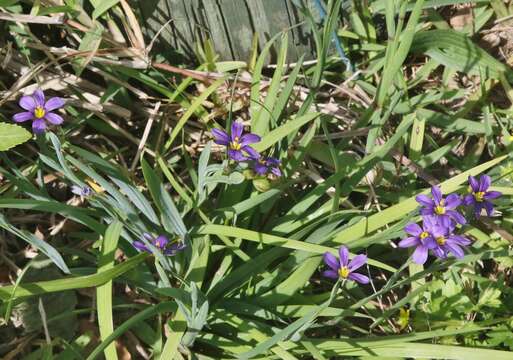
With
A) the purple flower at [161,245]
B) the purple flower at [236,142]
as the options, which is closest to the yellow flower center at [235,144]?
the purple flower at [236,142]

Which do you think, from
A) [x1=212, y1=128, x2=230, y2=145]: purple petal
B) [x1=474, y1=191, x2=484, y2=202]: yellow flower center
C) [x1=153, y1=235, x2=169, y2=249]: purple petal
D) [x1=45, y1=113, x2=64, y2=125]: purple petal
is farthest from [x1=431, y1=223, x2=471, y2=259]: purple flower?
[x1=45, y1=113, x2=64, y2=125]: purple petal

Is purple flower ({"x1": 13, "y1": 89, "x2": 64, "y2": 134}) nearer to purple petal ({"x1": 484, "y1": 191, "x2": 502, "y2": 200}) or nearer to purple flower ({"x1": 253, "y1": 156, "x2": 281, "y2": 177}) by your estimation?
purple flower ({"x1": 253, "y1": 156, "x2": 281, "y2": 177})

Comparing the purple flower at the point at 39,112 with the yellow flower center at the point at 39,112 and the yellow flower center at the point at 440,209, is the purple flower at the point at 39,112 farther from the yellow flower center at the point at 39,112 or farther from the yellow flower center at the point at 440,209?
the yellow flower center at the point at 440,209

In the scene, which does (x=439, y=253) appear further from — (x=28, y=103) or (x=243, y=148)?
(x=28, y=103)

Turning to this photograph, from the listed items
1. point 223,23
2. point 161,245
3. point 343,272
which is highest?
point 223,23

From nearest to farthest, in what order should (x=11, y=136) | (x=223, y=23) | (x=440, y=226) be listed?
1. (x=11, y=136)
2. (x=440, y=226)
3. (x=223, y=23)

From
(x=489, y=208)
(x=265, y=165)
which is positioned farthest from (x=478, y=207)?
(x=265, y=165)
